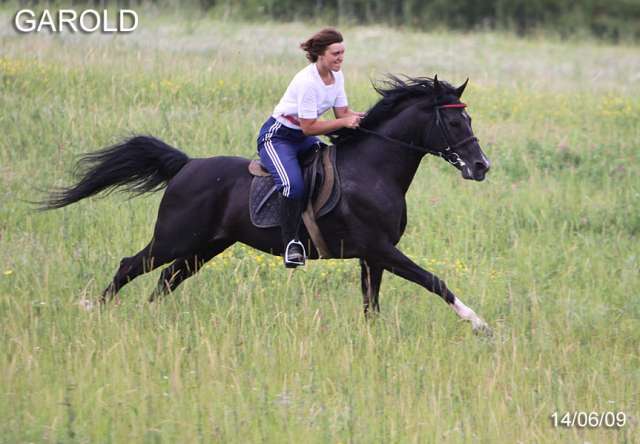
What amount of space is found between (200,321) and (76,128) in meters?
5.98

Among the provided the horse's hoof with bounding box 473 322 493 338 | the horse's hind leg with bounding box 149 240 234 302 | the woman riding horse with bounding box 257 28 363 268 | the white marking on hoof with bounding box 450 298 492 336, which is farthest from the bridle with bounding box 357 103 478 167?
the horse's hind leg with bounding box 149 240 234 302

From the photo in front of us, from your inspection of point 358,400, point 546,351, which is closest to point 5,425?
point 358,400

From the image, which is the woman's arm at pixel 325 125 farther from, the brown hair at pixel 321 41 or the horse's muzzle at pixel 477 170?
the horse's muzzle at pixel 477 170

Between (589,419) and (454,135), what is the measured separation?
93.8 inches

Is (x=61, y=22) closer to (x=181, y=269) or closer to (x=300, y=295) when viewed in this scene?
(x=181, y=269)

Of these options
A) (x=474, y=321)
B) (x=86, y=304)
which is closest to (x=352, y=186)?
(x=474, y=321)

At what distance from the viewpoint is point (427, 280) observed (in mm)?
6941

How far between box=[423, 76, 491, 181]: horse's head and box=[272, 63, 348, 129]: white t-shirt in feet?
2.22

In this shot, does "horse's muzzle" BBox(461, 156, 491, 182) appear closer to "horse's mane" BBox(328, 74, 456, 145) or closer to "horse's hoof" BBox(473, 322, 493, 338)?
"horse's mane" BBox(328, 74, 456, 145)

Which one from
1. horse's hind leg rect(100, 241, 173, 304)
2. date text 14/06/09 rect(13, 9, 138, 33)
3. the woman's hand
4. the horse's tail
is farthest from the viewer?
date text 14/06/09 rect(13, 9, 138, 33)

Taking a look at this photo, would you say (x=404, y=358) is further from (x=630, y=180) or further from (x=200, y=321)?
(x=630, y=180)

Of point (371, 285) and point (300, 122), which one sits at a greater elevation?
point (300, 122)

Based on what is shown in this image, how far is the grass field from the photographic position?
208 inches

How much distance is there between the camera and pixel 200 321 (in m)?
6.85
